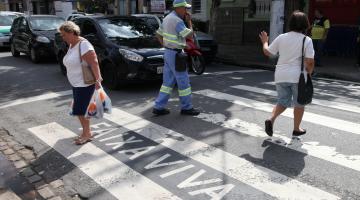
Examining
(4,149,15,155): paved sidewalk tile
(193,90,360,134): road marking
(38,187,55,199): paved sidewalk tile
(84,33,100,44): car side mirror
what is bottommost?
Answer: (38,187,55,199): paved sidewalk tile

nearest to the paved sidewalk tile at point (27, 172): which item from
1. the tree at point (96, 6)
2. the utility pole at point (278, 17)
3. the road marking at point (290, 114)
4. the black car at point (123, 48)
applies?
Answer: the road marking at point (290, 114)

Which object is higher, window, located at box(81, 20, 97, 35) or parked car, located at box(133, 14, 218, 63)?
window, located at box(81, 20, 97, 35)

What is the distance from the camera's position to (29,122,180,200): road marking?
14.2 feet

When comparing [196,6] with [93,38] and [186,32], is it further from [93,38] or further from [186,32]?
[186,32]

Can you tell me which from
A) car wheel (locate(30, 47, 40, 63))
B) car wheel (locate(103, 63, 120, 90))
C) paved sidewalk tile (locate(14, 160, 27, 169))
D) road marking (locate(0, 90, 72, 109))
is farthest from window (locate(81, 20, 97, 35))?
paved sidewalk tile (locate(14, 160, 27, 169))

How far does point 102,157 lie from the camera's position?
5.34 m

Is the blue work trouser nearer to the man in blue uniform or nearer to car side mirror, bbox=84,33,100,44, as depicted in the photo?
the man in blue uniform

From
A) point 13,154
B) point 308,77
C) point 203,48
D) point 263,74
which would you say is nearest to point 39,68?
point 203,48

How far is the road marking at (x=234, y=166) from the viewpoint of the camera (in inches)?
167

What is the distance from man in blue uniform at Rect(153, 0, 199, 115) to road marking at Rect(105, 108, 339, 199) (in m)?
0.64

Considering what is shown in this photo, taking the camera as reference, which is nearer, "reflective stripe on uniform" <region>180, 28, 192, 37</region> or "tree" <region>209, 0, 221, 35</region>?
"reflective stripe on uniform" <region>180, 28, 192, 37</region>

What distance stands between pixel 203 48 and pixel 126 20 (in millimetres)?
3453

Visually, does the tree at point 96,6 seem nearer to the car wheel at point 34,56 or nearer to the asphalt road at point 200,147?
the car wheel at point 34,56

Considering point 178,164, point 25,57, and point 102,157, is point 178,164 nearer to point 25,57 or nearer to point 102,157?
point 102,157
